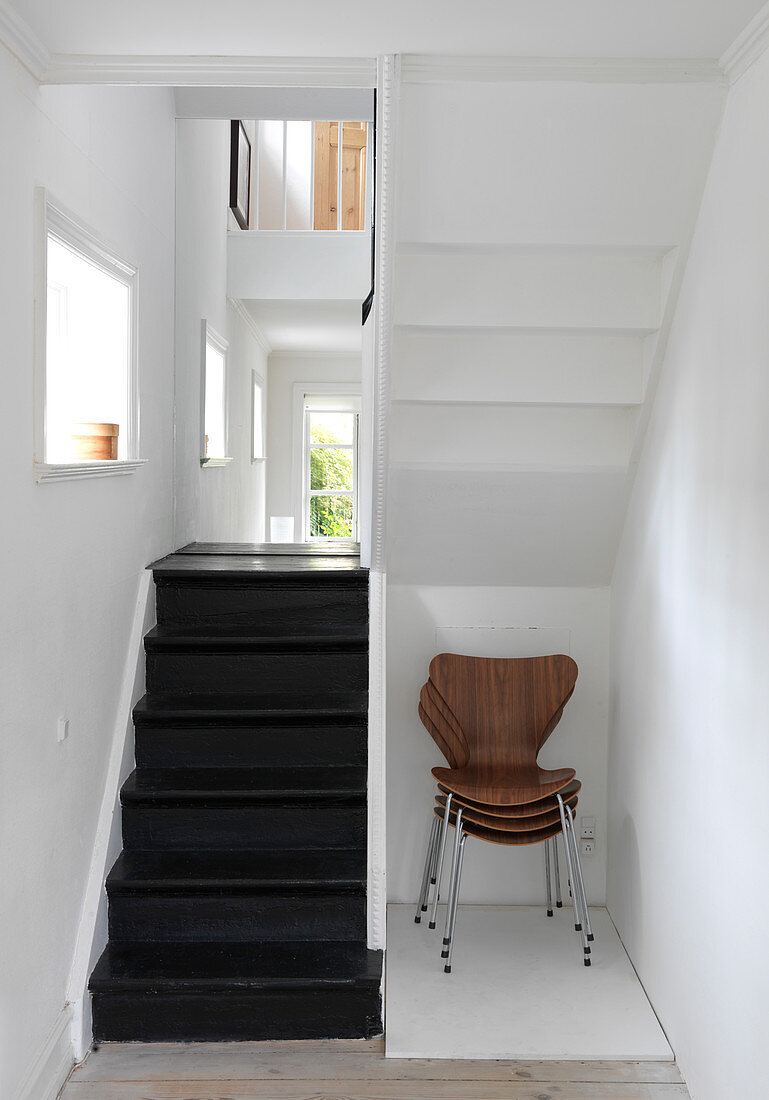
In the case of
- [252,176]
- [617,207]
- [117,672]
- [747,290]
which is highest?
[252,176]

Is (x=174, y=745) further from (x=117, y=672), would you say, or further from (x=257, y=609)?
Answer: (x=257, y=609)

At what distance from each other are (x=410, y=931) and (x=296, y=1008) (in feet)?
2.74

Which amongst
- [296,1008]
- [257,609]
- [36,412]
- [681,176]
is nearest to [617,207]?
[681,176]

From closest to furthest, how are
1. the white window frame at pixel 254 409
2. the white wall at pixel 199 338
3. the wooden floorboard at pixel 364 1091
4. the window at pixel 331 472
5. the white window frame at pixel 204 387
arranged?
the wooden floorboard at pixel 364 1091 < the white wall at pixel 199 338 < the white window frame at pixel 204 387 < the white window frame at pixel 254 409 < the window at pixel 331 472

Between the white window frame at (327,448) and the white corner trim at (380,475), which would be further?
the white window frame at (327,448)

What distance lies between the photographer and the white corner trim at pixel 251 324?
16.6 feet

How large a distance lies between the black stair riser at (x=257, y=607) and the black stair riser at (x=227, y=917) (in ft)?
3.23

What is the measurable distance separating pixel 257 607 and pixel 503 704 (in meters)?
0.98

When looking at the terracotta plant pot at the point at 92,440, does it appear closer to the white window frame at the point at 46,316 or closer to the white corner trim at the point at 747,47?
the white window frame at the point at 46,316

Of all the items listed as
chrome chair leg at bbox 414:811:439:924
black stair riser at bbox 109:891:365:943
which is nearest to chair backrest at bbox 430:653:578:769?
chrome chair leg at bbox 414:811:439:924

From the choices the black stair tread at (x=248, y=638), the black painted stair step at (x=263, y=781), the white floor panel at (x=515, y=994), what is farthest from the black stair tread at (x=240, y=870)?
the black stair tread at (x=248, y=638)

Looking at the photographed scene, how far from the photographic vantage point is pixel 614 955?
334cm

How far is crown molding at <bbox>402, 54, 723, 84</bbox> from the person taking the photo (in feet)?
7.39

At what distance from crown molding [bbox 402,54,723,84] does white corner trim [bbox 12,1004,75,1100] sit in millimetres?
2484
